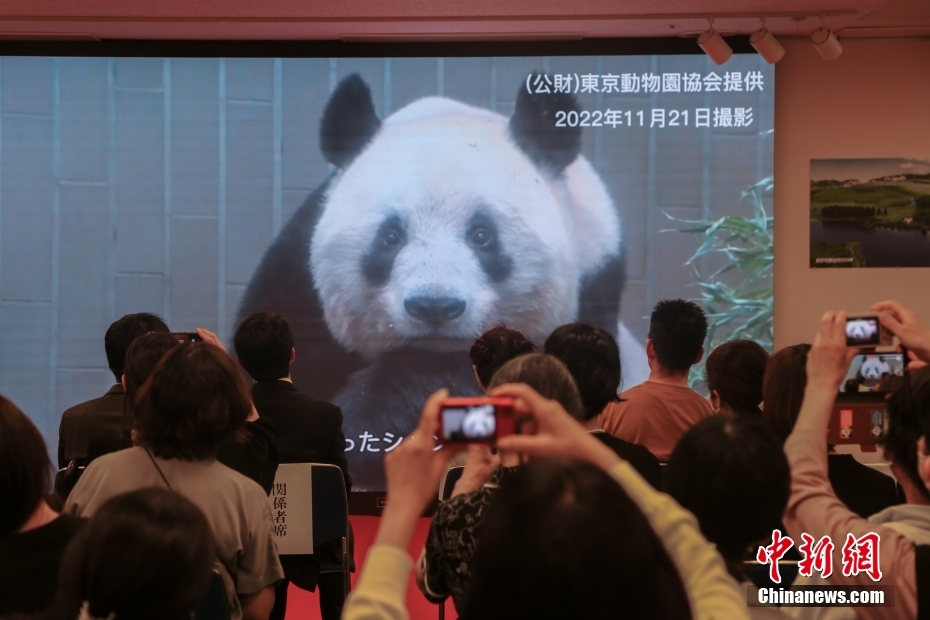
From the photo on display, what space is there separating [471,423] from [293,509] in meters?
1.84

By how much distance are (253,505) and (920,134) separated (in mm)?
4599

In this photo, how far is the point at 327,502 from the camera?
2.82 metres

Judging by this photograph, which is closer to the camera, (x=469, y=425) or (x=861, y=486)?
(x=469, y=425)

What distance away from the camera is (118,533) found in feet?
3.87

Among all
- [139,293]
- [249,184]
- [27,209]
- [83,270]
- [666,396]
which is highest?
[249,184]

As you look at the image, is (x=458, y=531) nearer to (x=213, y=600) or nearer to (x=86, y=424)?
(x=213, y=600)

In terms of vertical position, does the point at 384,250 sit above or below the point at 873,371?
above

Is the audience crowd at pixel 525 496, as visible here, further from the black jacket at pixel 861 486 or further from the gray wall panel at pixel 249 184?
the gray wall panel at pixel 249 184

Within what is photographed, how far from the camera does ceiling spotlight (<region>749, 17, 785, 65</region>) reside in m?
4.76

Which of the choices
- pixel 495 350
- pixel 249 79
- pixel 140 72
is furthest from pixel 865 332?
pixel 140 72

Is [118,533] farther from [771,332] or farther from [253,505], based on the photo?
[771,332]

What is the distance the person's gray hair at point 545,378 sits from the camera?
1.86 meters

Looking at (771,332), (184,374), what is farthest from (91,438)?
(771,332)

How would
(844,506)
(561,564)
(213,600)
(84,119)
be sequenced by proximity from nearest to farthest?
1. (561,564)
2. (844,506)
3. (213,600)
4. (84,119)
